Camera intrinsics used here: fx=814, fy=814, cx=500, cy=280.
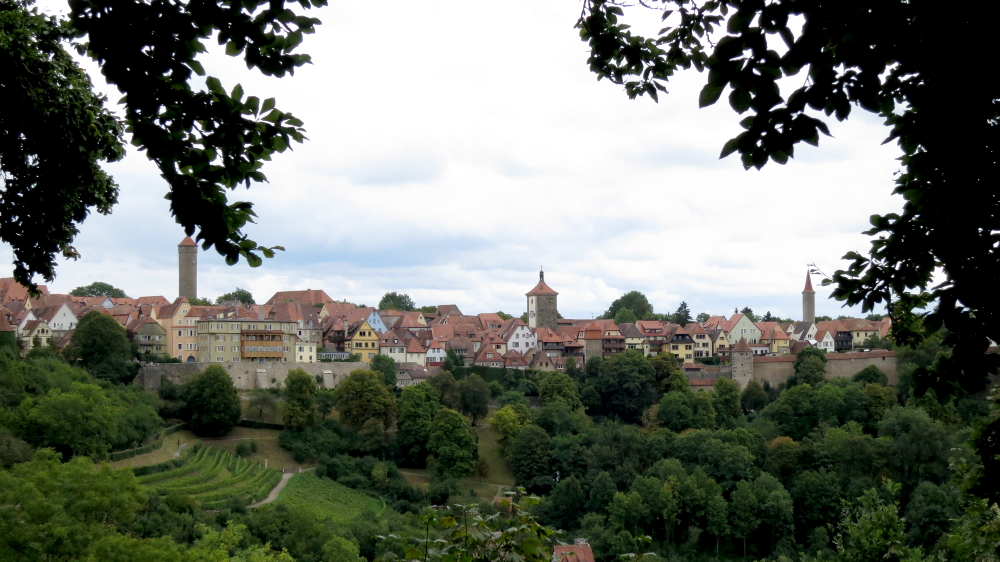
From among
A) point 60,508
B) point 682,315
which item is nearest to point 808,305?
point 682,315

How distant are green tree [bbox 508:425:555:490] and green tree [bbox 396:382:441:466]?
14.7 ft

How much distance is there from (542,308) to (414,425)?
82.8 ft

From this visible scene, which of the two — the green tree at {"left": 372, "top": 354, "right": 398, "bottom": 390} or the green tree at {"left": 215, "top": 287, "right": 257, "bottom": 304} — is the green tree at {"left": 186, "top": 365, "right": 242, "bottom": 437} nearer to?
the green tree at {"left": 372, "top": 354, "right": 398, "bottom": 390}

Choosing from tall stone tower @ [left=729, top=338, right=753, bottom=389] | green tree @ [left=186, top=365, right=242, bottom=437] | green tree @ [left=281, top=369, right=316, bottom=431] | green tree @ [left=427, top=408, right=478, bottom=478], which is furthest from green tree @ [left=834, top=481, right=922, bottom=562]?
tall stone tower @ [left=729, top=338, right=753, bottom=389]

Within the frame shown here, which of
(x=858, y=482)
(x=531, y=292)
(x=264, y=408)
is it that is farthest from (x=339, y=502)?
(x=531, y=292)

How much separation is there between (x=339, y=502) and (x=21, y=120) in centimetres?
2681

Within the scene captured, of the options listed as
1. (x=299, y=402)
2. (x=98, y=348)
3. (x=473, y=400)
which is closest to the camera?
(x=98, y=348)

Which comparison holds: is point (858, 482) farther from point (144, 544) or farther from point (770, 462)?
point (144, 544)

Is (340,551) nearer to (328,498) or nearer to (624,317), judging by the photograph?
(328,498)

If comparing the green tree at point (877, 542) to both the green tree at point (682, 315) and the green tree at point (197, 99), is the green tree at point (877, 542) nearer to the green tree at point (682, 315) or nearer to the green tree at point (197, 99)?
the green tree at point (197, 99)

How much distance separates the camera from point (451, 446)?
37.5m

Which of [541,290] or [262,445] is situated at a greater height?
[541,290]

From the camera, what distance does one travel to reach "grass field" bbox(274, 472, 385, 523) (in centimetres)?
2866

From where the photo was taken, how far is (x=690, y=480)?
33.0m
